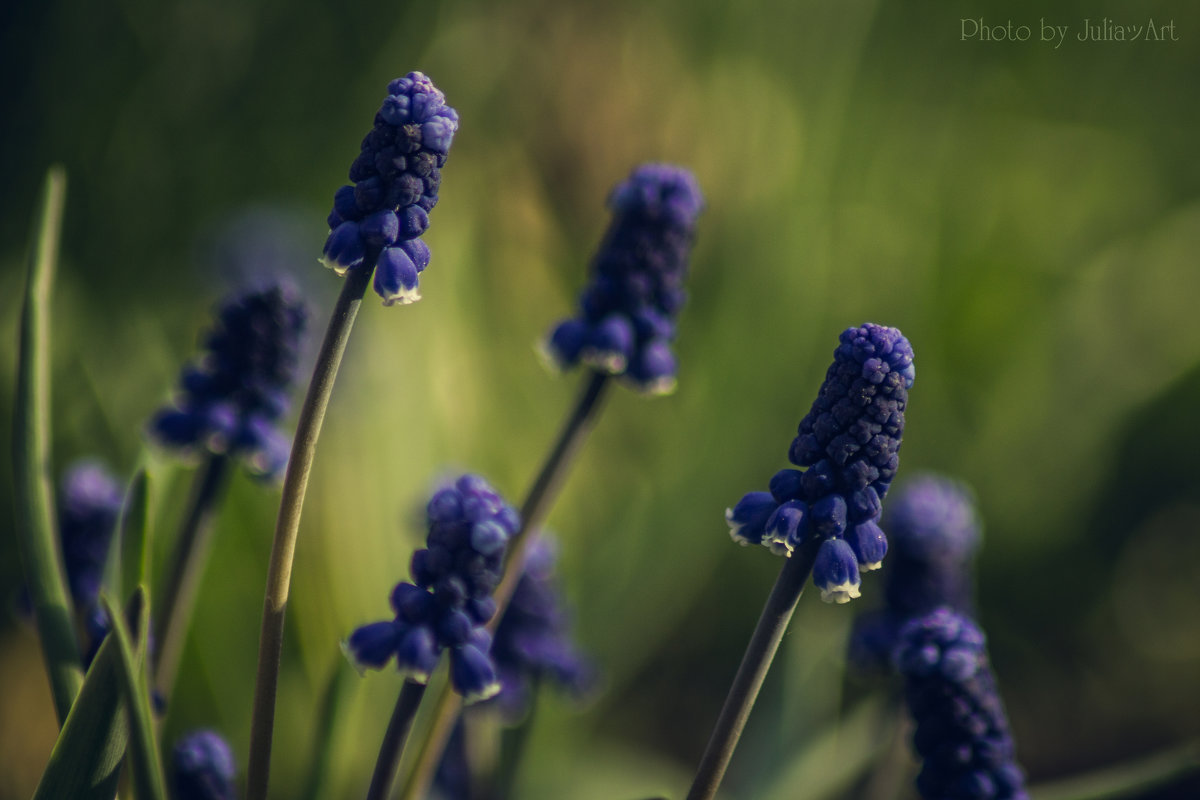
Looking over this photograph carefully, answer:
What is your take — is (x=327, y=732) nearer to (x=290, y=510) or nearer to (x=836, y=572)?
(x=290, y=510)

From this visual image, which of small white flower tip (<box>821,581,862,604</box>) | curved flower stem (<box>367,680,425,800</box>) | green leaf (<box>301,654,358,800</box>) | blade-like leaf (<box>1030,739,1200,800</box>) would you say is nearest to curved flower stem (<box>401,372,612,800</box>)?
green leaf (<box>301,654,358,800</box>)

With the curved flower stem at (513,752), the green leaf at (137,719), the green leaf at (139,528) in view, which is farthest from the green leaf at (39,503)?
the curved flower stem at (513,752)

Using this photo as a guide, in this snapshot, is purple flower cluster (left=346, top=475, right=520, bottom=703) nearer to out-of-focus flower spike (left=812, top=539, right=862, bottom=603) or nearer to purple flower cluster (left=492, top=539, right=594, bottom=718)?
out-of-focus flower spike (left=812, top=539, right=862, bottom=603)

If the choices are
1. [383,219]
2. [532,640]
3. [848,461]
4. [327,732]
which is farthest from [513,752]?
[383,219]

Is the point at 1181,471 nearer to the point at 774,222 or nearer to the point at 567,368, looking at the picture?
the point at 774,222

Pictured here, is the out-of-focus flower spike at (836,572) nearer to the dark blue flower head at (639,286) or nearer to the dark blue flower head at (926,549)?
the dark blue flower head at (639,286)
